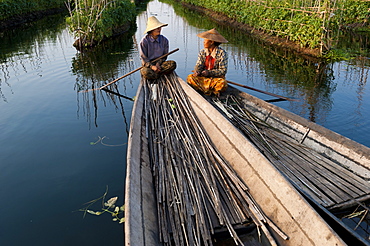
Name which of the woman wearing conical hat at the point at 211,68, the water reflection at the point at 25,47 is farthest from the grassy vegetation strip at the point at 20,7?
the woman wearing conical hat at the point at 211,68

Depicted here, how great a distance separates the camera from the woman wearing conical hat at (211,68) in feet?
16.2

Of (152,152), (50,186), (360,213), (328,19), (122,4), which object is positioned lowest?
(50,186)

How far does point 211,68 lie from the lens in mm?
5199

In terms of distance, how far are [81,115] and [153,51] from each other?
2.02 m

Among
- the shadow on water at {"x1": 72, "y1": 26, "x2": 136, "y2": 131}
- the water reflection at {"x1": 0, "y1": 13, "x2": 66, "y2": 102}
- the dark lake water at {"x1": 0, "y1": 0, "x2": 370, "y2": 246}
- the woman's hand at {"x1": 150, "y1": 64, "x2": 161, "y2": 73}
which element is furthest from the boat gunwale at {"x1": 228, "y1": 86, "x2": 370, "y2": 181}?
the water reflection at {"x1": 0, "y1": 13, "x2": 66, "y2": 102}

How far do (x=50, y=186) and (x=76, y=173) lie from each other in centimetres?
38

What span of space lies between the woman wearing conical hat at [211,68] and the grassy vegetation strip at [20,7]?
1335cm

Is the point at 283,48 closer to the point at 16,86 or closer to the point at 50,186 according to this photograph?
the point at 16,86

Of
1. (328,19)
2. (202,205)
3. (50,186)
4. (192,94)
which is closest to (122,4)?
(328,19)

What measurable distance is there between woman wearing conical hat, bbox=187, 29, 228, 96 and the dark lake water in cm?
164

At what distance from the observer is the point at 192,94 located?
15.4 feet

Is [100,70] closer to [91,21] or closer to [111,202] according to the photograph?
[91,21]

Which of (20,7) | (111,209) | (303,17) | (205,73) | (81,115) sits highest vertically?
(20,7)

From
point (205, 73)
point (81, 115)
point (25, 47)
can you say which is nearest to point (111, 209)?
point (205, 73)
